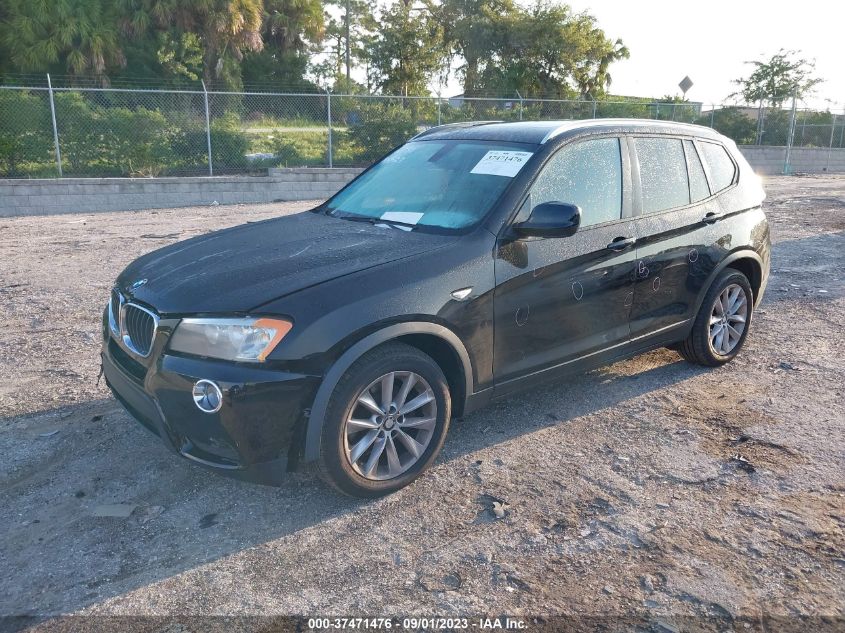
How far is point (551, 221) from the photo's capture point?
3.61m

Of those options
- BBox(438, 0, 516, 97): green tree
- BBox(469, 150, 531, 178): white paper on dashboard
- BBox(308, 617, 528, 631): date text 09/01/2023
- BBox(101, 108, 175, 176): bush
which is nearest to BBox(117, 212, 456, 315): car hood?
BBox(469, 150, 531, 178): white paper on dashboard

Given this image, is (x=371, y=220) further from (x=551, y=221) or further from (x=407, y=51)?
(x=407, y=51)

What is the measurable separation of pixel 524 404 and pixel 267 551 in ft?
6.93

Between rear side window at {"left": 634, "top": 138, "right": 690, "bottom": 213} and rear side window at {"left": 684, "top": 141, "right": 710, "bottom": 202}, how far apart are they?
0.06 metres

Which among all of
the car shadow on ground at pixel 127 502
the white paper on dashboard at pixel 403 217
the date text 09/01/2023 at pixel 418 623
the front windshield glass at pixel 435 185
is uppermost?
the front windshield glass at pixel 435 185

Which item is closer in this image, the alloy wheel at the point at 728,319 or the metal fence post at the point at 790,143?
the alloy wheel at the point at 728,319

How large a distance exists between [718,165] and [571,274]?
77.7 inches

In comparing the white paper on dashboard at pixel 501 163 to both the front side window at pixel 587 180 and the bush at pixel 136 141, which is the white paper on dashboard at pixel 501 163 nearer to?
the front side window at pixel 587 180

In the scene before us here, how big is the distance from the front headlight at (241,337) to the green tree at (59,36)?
23228mm

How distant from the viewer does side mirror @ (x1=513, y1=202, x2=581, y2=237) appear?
3.60 m

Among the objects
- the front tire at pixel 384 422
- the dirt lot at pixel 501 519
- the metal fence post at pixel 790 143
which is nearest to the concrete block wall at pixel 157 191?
the dirt lot at pixel 501 519

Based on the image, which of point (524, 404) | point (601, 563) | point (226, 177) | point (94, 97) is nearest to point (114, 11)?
point (94, 97)

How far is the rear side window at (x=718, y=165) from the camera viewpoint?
5020mm

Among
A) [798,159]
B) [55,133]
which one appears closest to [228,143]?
[55,133]
